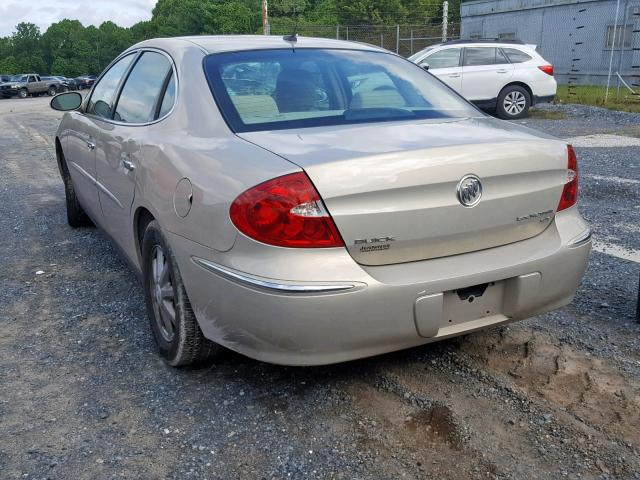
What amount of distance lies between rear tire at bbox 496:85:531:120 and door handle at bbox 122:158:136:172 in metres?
12.3

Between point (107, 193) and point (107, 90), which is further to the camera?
point (107, 90)

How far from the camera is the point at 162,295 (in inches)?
126

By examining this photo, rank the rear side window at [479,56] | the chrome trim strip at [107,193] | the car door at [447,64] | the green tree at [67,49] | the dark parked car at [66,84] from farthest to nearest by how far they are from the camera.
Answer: the green tree at [67,49]
the dark parked car at [66,84]
the rear side window at [479,56]
the car door at [447,64]
the chrome trim strip at [107,193]

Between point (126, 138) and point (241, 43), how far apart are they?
0.82m

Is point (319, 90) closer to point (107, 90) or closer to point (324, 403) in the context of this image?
point (324, 403)

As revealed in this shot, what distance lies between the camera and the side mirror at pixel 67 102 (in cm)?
499

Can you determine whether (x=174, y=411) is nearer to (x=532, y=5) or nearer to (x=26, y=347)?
(x=26, y=347)

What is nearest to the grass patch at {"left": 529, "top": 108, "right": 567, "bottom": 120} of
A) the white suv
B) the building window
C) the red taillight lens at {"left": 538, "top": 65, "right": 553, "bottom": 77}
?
the white suv

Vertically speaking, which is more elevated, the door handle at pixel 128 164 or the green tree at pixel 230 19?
the green tree at pixel 230 19

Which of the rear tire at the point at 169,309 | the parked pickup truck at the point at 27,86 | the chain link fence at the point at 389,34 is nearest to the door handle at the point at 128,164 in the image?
the rear tire at the point at 169,309

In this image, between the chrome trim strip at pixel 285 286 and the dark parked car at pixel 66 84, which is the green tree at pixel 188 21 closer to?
the dark parked car at pixel 66 84

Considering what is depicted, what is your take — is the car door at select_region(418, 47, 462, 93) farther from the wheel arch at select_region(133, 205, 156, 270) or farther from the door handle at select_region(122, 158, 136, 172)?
the wheel arch at select_region(133, 205, 156, 270)

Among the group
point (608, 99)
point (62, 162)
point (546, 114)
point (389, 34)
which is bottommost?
point (546, 114)

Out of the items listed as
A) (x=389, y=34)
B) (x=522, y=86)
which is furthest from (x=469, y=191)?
(x=389, y=34)
